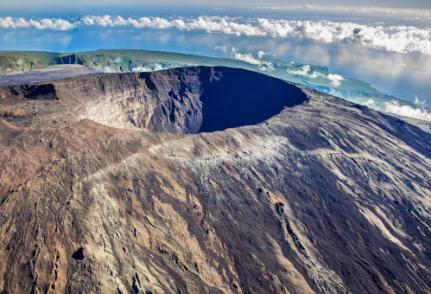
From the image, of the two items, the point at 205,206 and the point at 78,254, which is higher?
the point at 78,254

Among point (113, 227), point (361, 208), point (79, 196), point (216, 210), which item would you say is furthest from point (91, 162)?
Answer: point (361, 208)

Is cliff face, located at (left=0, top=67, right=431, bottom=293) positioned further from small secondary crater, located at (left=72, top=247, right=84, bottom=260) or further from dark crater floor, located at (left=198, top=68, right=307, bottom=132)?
dark crater floor, located at (left=198, top=68, right=307, bottom=132)

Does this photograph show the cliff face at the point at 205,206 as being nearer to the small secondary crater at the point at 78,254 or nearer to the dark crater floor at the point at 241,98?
the small secondary crater at the point at 78,254

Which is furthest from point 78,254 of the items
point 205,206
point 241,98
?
point 241,98

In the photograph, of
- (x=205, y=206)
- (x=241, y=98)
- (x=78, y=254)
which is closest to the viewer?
(x=78, y=254)

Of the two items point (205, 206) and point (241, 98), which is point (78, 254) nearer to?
point (205, 206)

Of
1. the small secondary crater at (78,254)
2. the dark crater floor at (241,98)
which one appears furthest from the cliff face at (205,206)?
the dark crater floor at (241,98)

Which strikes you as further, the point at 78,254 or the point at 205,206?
the point at 205,206

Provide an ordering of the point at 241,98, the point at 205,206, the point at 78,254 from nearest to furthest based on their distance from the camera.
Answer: the point at 78,254 → the point at 205,206 → the point at 241,98

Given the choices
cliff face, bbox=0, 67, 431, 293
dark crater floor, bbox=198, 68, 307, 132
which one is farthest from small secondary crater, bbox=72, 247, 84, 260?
dark crater floor, bbox=198, 68, 307, 132

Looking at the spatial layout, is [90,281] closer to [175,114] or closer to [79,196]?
[79,196]
